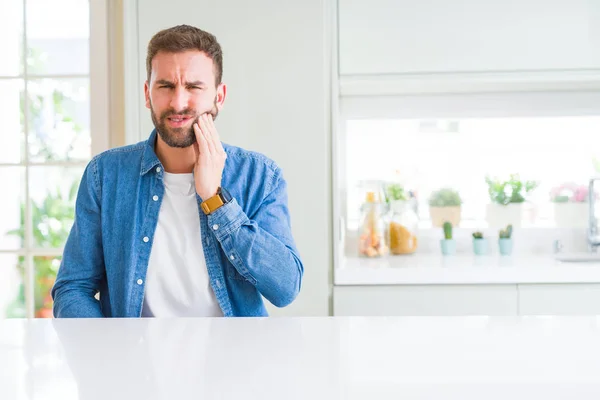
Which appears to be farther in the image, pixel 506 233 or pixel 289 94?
pixel 506 233

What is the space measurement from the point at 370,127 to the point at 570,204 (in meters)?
1.00

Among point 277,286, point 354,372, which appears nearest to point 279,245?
point 277,286

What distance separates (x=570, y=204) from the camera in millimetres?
3096

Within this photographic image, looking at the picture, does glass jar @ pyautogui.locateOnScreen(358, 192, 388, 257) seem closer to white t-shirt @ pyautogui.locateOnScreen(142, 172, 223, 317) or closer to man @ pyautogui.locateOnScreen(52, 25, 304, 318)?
man @ pyautogui.locateOnScreen(52, 25, 304, 318)

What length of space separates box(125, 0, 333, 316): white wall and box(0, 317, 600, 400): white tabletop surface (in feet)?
4.59

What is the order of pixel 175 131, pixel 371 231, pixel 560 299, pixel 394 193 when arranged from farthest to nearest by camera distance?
pixel 394 193
pixel 371 231
pixel 560 299
pixel 175 131

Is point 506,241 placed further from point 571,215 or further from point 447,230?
point 571,215

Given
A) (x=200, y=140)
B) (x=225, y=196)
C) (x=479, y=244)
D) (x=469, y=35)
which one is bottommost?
(x=479, y=244)

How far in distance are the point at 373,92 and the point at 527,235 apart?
0.98 m

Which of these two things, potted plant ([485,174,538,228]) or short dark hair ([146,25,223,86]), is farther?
potted plant ([485,174,538,228])

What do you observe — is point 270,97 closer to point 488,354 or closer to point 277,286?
point 277,286

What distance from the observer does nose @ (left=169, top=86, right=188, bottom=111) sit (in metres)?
1.53

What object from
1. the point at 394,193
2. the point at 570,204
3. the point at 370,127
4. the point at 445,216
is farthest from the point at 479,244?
the point at 370,127

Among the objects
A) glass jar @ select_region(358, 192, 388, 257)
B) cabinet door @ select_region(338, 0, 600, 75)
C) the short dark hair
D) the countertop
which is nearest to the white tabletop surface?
the short dark hair
